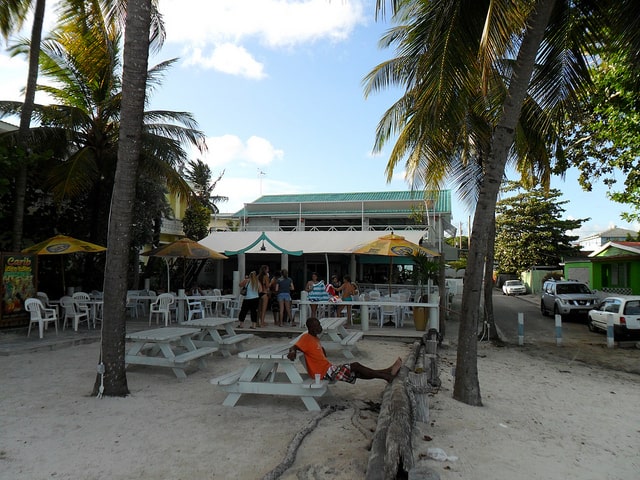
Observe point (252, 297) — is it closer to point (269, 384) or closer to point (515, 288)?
point (269, 384)

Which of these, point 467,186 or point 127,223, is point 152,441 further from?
point 467,186

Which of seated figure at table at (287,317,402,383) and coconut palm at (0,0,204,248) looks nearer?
seated figure at table at (287,317,402,383)

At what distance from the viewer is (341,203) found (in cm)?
2533

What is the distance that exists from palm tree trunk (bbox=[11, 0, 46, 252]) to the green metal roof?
14535mm

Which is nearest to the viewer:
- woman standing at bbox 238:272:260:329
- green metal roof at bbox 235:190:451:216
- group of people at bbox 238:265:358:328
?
woman standing at bbox 238:272:260:329

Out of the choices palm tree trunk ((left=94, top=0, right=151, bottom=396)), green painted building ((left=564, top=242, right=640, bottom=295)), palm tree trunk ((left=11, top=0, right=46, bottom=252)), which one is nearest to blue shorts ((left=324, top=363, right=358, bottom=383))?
palm tree trunk ((left=94, top=0, right=151, bottom=396))

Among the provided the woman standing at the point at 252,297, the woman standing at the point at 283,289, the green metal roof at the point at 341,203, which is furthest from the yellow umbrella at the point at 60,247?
the green metal roof at the point at 341,203

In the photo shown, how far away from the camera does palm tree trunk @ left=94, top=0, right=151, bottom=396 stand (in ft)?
18.1

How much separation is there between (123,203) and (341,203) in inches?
793

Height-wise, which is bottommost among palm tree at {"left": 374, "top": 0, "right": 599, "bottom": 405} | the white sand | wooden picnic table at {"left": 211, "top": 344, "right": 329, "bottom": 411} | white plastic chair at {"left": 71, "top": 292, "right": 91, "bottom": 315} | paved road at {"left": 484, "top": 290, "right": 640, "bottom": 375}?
paved road at {"left": 484, "top": 290, "right": 640, "bottom": 375}

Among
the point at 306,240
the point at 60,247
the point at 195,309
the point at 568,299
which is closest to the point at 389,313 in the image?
the point at 195,309

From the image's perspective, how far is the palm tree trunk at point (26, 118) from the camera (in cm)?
1084

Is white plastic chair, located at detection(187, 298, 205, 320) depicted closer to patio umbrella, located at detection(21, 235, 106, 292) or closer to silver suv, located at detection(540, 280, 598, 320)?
patio umbrella, located at detection(21, 235, 106, 292)

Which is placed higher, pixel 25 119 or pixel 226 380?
pixel 25 119
